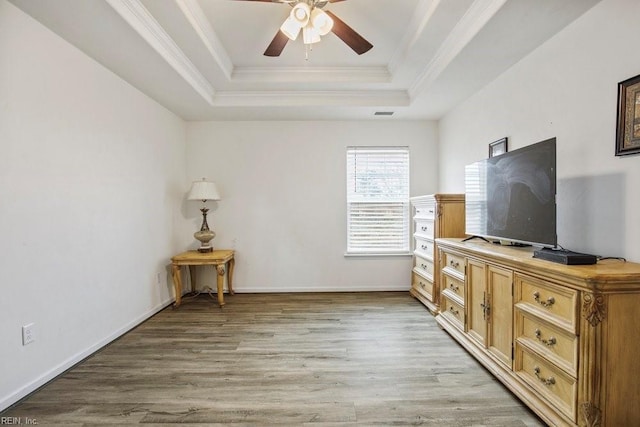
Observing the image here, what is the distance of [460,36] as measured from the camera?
2467 millimetres

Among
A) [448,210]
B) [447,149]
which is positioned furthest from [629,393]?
[447,149]

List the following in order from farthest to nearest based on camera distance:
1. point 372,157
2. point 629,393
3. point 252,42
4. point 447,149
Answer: point 372,157, point 447,149, point 252,42, point 629,393

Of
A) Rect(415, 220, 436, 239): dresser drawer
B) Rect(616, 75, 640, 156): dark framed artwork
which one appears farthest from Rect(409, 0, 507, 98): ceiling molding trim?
Rect(415, 220, 436, 239): dresser drawer

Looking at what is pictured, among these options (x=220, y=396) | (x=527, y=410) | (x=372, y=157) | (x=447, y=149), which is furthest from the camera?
(x=372, y=157)

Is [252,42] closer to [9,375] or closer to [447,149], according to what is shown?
[447,149]

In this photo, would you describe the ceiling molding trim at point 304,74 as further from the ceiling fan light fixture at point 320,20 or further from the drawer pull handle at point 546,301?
the drawer pull handle at point 546,301

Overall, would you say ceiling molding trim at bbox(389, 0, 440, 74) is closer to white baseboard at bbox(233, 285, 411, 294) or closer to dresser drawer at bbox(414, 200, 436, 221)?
dresser drawer at bbox(414, 200, 436, 221)

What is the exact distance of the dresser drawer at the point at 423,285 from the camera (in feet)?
12.0

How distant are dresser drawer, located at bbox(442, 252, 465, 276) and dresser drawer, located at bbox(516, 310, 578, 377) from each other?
30.6 inches

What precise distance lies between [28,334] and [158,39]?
2.29 meters

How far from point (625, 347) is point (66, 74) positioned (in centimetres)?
385

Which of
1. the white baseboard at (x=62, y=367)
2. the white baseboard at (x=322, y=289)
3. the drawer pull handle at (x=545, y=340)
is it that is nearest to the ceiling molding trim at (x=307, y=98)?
the white baseboard at (x=322, y=289)

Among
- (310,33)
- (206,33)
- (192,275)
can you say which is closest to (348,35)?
(310,33)

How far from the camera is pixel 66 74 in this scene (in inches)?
93.0
